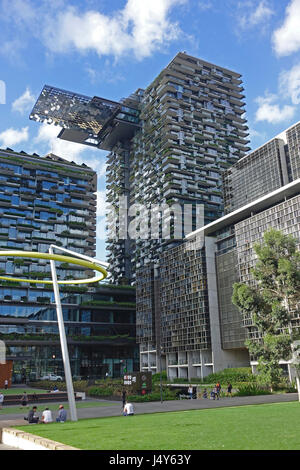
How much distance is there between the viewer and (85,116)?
130000 mm

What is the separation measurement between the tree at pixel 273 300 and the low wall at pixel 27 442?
2214cm

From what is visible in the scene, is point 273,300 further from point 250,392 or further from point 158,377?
point 158,377

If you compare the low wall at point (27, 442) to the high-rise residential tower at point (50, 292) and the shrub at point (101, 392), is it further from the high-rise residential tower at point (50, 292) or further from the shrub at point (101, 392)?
the high-rise residential tower at point (50, 292)

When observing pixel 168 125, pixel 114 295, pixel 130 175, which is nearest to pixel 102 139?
pixel 130 175

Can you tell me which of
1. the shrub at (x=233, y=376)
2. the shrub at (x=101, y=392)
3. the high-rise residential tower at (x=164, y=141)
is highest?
the high-rise residential tower at (x=164, y=141)

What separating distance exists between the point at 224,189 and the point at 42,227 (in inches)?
1951

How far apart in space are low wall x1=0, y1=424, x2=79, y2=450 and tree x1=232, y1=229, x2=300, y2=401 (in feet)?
72.6

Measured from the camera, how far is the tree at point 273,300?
1310 inches

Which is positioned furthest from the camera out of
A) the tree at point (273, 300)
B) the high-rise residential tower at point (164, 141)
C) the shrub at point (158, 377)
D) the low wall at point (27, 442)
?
the high-rise residential tower at point (164, 141)

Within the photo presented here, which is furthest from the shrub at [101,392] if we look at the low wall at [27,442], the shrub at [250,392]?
the low wall at [27,442]

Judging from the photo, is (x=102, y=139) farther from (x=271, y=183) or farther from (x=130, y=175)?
(x=271, y=183)

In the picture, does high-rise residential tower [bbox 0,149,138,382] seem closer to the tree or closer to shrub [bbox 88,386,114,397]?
shrub [bbox 88,386,114,397]

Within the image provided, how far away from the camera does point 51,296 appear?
324 feet
